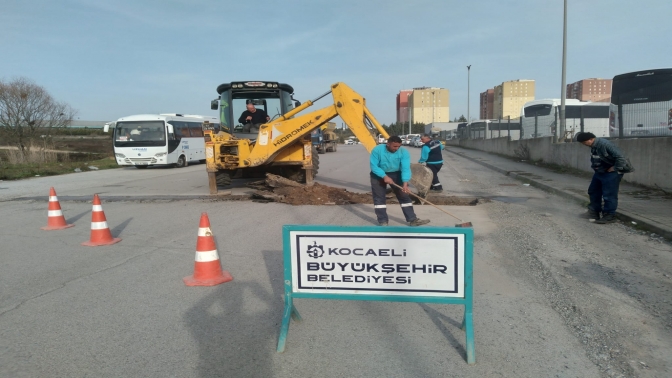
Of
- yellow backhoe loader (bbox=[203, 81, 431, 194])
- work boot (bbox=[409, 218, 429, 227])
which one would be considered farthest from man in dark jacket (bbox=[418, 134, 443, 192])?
work boot (bbox=[409, 218, 429, 227])

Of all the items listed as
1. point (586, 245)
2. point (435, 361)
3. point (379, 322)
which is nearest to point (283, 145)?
point (586, 245)

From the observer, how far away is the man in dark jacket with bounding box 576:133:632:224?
772 centimetres

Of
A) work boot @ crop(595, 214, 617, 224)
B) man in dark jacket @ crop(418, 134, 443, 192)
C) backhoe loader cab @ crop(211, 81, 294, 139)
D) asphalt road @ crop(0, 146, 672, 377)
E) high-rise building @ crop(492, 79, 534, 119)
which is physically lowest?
asphalt road @ crop(0, 146, 672, 377)

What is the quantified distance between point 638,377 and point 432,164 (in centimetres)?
911

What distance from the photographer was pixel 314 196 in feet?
36.2

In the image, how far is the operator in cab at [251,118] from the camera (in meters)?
13.4

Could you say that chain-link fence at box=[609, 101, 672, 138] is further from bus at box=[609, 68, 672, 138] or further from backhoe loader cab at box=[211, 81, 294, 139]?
backhoe loader cab at box=[211, 81, 294, 139]

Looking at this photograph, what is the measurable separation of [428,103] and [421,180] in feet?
292

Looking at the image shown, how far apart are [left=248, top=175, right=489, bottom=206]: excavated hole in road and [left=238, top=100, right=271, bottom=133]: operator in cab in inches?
86.8

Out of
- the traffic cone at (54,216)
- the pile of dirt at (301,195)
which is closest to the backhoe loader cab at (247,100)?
the pile of dirt at (301,195)

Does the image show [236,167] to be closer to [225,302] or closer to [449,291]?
[225,302]

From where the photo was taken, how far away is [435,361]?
3432 millimetres

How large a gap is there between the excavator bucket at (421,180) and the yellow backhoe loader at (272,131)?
3.56ft

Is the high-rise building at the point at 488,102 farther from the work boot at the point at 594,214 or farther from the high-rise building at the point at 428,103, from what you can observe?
the work boot at the point at 594,214
